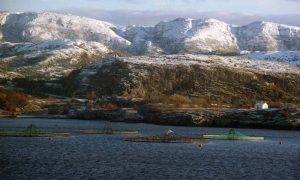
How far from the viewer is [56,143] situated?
154 metres

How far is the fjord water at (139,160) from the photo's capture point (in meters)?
96.8

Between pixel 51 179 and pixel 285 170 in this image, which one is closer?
pixel 51 179

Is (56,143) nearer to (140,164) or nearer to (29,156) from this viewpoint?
(29,156)

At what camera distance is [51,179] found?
3447 inches

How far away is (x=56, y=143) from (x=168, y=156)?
39.4 metres

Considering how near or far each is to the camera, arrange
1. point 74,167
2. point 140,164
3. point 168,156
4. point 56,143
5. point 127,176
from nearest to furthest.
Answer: point 127,176, point 74,167, point 140,164, point 168,156, point 56,143

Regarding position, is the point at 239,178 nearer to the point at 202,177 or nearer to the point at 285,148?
the point at 202,177

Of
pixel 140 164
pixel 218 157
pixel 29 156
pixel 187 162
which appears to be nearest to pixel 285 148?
pixel 218 157

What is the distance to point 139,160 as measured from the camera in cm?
11706

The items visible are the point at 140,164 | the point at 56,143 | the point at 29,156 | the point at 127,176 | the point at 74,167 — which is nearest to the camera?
the point at 127,176

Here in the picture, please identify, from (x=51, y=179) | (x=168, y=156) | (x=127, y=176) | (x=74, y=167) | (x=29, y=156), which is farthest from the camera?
(x=168, y=156)

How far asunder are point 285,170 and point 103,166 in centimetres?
3379

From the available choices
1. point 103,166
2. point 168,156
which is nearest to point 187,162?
point 168,156

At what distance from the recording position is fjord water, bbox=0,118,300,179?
9681 cm
